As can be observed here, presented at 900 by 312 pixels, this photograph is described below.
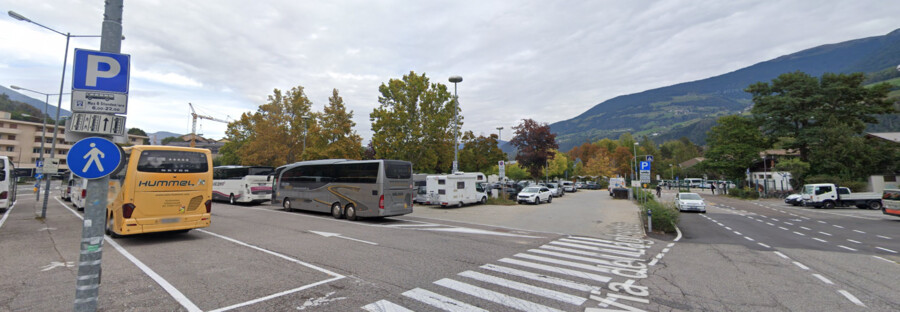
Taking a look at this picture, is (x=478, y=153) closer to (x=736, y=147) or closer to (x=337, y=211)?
(x=337, y=211)

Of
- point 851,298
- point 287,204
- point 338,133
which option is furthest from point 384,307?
point 338,133

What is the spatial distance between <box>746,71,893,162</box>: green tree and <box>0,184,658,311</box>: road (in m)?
44.7

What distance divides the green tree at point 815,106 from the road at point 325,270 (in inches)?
1760

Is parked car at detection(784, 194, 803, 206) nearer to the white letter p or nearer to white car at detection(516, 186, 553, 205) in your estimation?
white car at detection(516, 186, 553, 205)

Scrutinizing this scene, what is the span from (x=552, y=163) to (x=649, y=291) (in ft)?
184

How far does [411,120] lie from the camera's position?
2566 centimetres

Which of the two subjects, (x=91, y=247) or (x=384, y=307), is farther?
(x=384, y=307)

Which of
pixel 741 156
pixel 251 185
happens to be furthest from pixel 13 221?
pixel 741 156

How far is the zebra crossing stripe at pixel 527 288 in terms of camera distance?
4945mm

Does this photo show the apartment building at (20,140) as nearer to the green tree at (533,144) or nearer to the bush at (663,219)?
the green tree at (533,144)

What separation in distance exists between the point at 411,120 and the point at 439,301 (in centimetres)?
2154

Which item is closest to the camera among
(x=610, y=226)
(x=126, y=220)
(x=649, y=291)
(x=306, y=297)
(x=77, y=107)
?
(x=77, y=107)

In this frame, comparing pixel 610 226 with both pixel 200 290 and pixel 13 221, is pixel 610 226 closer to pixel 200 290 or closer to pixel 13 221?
pixel 200 290

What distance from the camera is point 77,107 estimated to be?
3.57 m
